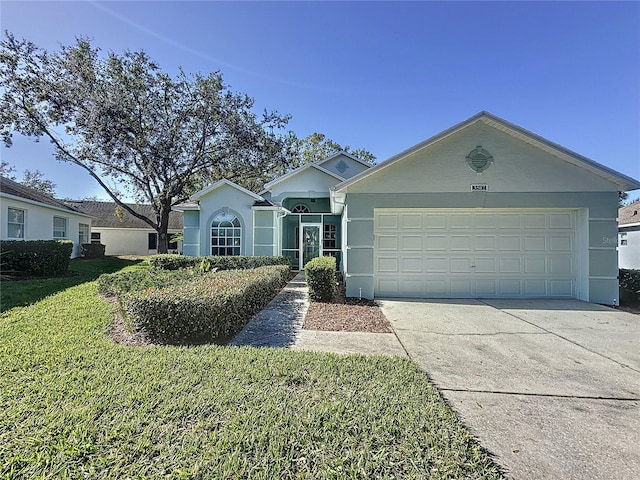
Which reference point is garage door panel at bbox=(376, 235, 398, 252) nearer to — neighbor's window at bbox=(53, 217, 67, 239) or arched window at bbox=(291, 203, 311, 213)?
arched window at bbox=(291, 203, 311, 213)

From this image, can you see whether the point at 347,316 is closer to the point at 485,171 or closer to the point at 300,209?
the point at 485,171

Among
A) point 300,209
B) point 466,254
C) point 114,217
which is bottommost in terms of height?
point 466,254

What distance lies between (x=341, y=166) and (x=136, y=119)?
13670 millimetres

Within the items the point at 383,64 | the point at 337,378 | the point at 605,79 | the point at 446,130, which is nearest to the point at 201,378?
the point at 337,378

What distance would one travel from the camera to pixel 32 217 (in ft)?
57.6

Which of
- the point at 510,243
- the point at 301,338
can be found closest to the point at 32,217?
the point at 301,338

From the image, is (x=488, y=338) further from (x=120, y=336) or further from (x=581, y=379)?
(x=120, y=336)

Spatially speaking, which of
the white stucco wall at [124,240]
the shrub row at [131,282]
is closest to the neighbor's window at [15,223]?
the shrub row at [131,282]

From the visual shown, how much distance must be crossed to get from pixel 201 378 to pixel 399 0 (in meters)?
11.7

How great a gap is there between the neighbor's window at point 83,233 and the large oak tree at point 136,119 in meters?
4.08

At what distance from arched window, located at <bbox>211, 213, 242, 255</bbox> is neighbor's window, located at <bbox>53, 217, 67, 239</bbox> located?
39.9 feet

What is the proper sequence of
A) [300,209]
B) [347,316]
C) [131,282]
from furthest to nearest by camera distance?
[300,209] < [131,282] < [347,316]

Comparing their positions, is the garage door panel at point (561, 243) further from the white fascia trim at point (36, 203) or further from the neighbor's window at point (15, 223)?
the neighbor's window at point (15, 223)

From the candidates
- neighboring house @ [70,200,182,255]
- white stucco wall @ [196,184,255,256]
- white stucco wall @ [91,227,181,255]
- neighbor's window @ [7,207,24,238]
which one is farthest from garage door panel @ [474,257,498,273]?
white stucco wall @ [91,227,181,255]
